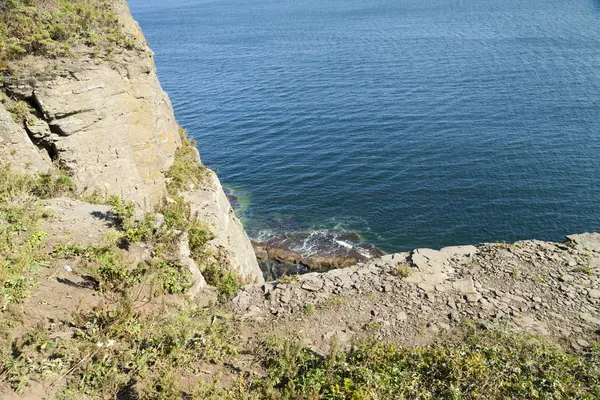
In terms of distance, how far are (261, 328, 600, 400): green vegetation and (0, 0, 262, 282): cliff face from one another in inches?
307

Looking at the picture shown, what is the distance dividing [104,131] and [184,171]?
389cm

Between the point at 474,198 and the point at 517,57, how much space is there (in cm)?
3419

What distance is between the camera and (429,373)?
872 cm

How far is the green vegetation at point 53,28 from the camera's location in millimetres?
14180

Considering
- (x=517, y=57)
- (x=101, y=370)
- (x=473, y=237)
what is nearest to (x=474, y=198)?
(x=473, y=237)

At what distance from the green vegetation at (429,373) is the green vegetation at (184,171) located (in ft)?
32.3

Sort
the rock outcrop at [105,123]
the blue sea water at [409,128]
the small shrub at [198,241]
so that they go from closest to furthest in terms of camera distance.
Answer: the rock outcrop at [105,123]
the small shrub at [198,241]
the blue sea water at [409,128]

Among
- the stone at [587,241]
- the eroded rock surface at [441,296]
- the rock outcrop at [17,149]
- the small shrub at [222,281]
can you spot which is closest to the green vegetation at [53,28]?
the rock outcrop at [17,149]

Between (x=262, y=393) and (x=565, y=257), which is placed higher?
(x=262, y=393)

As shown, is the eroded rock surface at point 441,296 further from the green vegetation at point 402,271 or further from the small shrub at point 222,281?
the small shrub at point 222,281

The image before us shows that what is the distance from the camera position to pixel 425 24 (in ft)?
251

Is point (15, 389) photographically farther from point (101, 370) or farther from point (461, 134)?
point (461, 134)

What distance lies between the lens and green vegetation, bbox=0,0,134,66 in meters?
14.2

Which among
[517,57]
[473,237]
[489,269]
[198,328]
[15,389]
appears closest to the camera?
[15,389]
